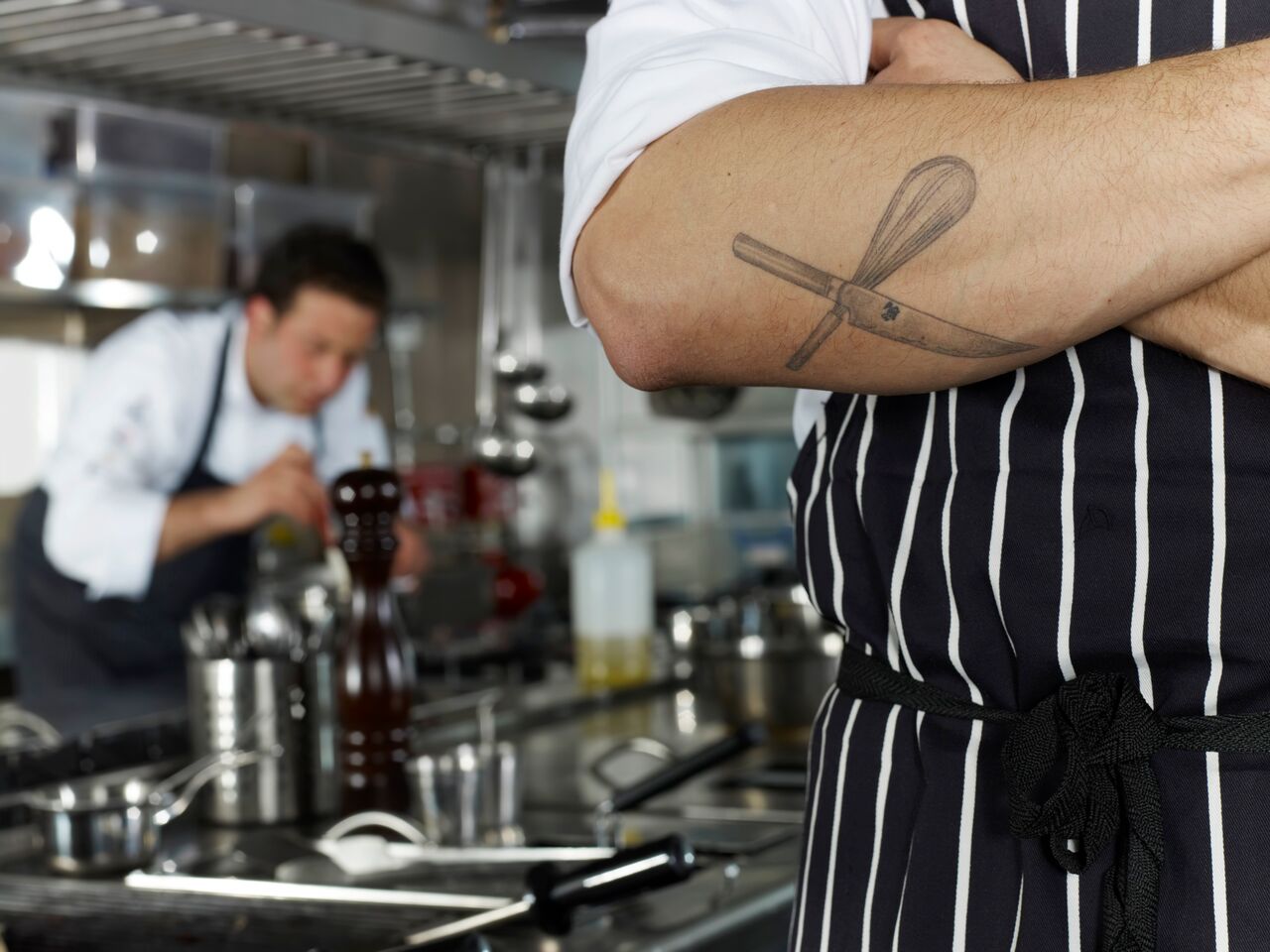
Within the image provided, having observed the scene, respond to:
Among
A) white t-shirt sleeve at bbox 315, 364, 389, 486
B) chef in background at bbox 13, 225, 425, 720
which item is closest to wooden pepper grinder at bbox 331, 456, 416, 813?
chef in background at bbox 13, 225, 425, 720

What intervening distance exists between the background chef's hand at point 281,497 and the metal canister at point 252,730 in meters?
1.23

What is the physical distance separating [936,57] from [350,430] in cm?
302

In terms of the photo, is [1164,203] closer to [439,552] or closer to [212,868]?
[212,868]

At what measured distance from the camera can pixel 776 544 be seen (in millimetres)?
4117

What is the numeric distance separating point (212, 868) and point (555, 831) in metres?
0.30

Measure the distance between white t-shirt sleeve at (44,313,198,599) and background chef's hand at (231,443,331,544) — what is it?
0.21 metres

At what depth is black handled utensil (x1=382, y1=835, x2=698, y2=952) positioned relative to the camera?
3.30 ft

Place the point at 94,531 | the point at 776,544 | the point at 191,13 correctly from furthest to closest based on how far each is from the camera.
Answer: the point at 776,544
the point at 94,531
the point at 191,13

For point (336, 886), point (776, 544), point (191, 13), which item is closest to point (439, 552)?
point (776, 544)

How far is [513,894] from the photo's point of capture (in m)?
1.10

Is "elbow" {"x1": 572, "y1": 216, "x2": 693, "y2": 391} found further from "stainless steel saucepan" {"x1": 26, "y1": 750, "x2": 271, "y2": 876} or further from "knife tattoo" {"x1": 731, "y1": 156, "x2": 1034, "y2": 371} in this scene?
"stainless steel saucepan" {"x1": 26, "y1": 750, "x2": 271, "y2": 876}

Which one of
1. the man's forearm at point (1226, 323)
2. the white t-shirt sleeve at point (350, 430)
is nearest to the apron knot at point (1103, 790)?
the man's forearm at point (1226, 323)

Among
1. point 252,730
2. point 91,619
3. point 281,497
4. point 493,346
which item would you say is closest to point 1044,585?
point 252,730

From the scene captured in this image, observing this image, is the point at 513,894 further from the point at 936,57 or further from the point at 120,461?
the point at 120,461
